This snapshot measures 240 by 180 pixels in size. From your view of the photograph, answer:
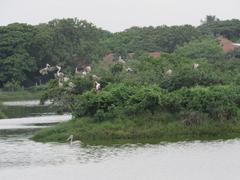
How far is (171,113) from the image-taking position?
36000 mm

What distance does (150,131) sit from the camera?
34750 millimetres

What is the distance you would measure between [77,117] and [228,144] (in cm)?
849

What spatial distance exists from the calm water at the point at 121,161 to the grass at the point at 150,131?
1344 millimetres

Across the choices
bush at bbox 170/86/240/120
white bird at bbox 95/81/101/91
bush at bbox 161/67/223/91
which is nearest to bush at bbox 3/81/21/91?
white bird at bbox 95/81/101/91

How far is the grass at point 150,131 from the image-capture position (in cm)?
3450

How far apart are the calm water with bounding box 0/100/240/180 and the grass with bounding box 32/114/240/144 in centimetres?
134

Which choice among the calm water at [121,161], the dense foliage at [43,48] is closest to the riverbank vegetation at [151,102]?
the calm water at [121,161]

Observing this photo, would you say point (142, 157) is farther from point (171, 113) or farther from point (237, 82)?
point (237, 82)

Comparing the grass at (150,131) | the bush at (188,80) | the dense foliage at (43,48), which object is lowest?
the grass at (150,131)

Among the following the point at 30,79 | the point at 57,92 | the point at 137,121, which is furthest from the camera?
the point at 30,79

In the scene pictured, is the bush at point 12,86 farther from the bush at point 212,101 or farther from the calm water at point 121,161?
the bush at point 212,101

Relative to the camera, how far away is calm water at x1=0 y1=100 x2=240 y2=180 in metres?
25.8

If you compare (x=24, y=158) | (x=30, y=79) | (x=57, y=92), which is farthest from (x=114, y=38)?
(x=24, y=158)

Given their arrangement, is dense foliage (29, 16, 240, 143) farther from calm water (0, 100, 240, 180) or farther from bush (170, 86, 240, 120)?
calm water (0, 100, 240, 180)
